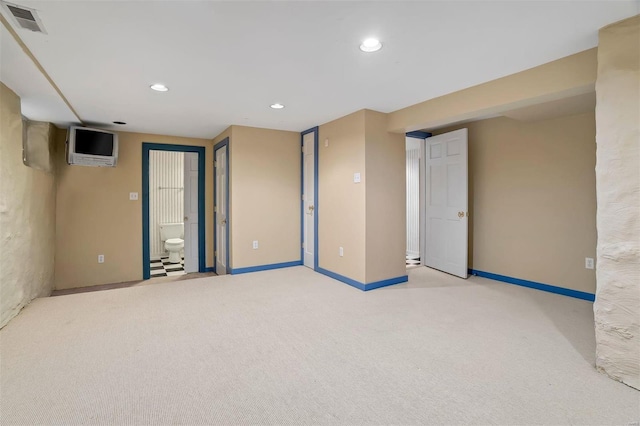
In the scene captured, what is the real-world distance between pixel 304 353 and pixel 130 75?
104 inches

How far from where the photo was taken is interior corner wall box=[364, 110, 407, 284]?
3.86m

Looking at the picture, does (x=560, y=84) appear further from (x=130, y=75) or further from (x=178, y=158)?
(x=178, y=158)

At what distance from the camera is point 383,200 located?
13.1ft

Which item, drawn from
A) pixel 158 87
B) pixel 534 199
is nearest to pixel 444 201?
pixel 534 199

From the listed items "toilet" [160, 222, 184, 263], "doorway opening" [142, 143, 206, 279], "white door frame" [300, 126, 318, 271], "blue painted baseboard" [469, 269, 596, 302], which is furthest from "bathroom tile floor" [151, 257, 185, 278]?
"blue painted baseboard" [469, 269, 596, 302]

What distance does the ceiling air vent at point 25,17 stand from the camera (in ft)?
5.65

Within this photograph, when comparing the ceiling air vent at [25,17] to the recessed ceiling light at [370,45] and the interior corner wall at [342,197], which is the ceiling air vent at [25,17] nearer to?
the recessed ceiling light at [370,45]

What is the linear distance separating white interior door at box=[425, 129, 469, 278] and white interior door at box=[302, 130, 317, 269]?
5.95ft

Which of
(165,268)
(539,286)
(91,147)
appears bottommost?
(165,268)

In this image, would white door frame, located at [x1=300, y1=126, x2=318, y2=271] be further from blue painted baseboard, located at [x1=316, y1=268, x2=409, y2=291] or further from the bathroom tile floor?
the bathroom tile floor

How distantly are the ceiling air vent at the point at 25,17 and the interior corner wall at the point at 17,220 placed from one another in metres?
1.24

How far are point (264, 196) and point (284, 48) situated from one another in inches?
113

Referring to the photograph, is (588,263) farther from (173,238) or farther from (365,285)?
(173,238)

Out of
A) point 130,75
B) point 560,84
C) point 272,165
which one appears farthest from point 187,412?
point 272,165
